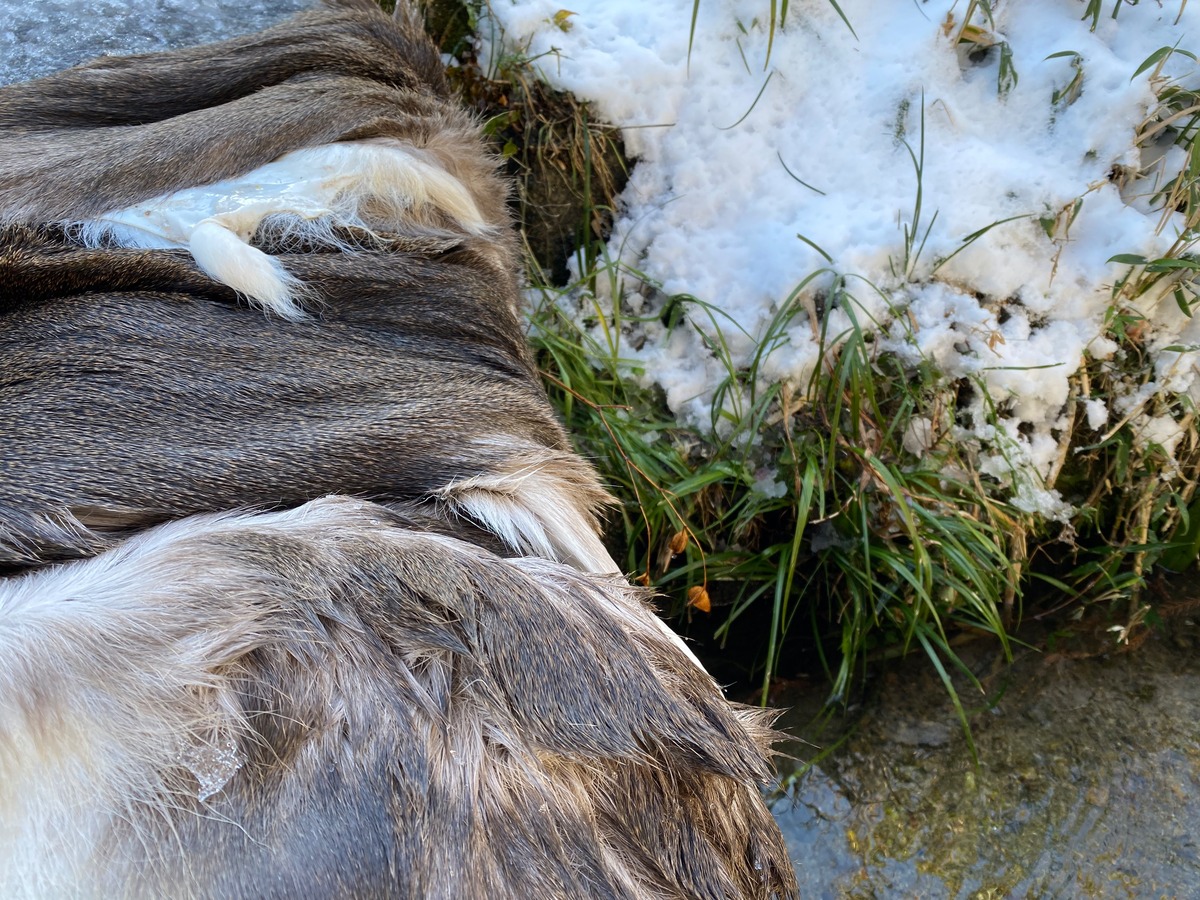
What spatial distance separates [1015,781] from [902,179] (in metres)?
1.35

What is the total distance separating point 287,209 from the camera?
155 cm

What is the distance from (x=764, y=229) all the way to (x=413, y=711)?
5.22 feet

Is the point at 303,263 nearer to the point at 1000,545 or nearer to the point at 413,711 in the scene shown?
the point at 413,711

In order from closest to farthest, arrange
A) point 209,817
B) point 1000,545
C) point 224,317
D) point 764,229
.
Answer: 1. point 209,817
2. point 224,317
3. point 1000,545
4. point 764,229

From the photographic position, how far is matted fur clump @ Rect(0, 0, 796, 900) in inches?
37.5

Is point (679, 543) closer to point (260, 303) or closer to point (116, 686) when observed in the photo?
point (260, 303)

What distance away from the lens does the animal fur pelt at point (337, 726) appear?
3.06 feet

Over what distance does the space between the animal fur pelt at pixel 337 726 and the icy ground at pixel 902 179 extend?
115 centimetres

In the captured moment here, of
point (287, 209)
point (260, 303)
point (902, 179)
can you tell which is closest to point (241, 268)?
point (260, 303)

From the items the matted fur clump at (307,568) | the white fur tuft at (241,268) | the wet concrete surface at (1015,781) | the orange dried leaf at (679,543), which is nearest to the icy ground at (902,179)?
the orange dried leaf at (679,543)

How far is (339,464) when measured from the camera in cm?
127

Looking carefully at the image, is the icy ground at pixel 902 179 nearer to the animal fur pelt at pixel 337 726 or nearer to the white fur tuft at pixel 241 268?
the white fur tuft at pixel 241 268

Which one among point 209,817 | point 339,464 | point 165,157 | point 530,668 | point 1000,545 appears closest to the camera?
point 209,817

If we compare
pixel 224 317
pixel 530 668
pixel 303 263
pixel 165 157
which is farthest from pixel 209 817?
pixel 165 157
